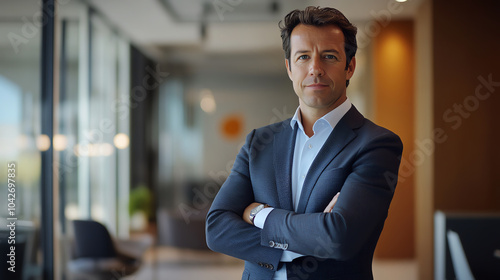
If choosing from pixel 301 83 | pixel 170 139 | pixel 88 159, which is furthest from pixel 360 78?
pixel 301 83

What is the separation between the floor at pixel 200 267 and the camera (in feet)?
14.9

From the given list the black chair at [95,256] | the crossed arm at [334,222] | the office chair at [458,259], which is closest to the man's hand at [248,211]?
the crossed arm at [334,222]

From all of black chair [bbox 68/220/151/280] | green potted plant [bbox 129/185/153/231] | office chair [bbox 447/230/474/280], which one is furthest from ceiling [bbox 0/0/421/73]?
office chair [bbox 447/230/474/280]

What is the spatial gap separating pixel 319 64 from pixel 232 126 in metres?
3.91

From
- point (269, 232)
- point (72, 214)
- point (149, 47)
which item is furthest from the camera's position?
point (149, 47)

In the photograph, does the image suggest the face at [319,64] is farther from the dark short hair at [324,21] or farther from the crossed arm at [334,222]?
the crossed arm at [334,222]

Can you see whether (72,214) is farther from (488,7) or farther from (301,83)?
(488,7)

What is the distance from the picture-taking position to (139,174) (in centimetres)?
559

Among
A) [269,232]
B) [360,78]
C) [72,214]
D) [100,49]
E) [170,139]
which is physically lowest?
[72,214]

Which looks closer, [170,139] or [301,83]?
[301,83]

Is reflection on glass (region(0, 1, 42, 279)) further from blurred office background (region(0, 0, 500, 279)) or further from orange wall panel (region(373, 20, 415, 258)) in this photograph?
orange wall panel (region(373, 20, 415, 258))

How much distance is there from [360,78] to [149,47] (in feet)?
8.79

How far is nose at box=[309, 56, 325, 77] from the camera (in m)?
1.32

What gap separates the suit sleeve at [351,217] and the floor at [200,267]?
342 centimetres
